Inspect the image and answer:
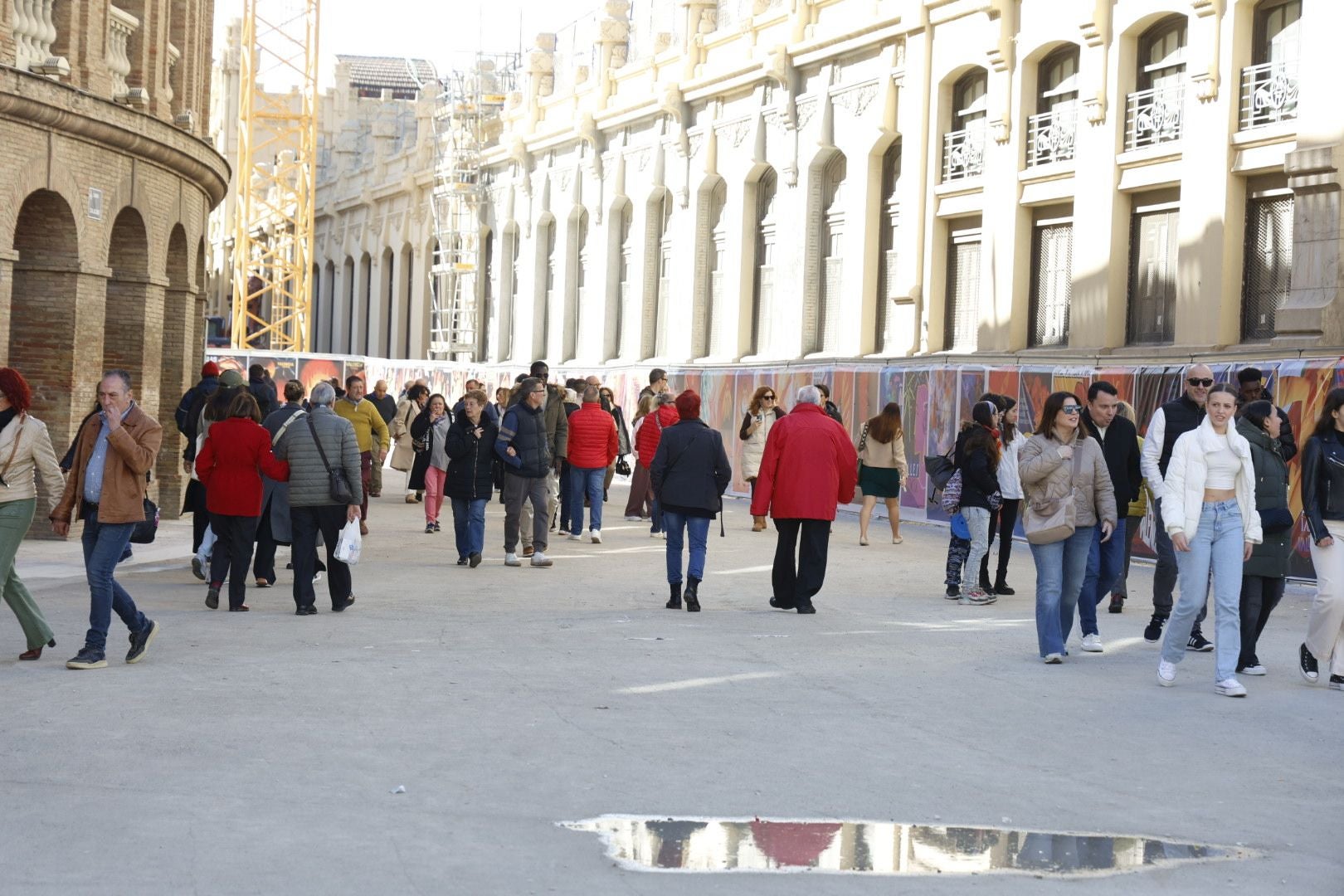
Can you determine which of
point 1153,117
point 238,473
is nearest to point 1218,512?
point 238,473

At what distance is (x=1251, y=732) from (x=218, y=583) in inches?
313

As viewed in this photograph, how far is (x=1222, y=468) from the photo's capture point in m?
11.0

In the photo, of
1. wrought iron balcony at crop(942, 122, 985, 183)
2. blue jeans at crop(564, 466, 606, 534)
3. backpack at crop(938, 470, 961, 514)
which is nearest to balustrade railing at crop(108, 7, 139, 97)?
blue jeans at crop(564, 466, 606, 534)

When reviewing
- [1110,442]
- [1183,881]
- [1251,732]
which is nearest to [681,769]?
[1183,881]

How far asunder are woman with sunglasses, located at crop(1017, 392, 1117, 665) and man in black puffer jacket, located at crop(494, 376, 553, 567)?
694cm

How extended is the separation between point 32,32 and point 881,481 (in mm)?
10477

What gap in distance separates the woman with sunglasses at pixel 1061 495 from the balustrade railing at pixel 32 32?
11213 mm

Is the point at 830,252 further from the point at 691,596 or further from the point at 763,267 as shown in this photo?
the point at 691,596

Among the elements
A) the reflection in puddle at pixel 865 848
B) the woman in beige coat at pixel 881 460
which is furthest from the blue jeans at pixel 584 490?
the reflection in puddle at pixel 865 848

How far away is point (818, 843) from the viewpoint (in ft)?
22.6

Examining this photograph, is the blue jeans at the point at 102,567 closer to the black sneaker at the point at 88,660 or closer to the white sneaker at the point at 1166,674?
the black sneaker at the point at 88,660

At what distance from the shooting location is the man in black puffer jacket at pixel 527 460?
18.1 m

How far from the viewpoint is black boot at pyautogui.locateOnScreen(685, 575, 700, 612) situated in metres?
14.9

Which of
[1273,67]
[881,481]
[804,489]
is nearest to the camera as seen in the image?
[804,489]
